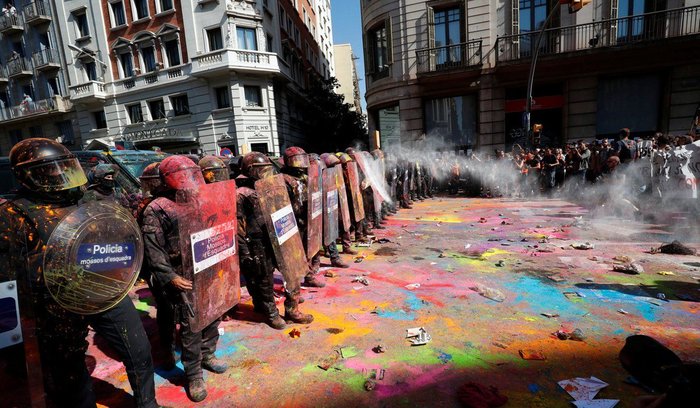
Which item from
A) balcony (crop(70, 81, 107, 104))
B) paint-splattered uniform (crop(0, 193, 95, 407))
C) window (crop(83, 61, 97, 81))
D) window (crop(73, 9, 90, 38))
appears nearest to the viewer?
paint-splattered uniform (crop(0, 193, 95, 407))

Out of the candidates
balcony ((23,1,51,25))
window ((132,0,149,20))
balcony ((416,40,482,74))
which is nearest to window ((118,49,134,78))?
window ((132,0,149,20))

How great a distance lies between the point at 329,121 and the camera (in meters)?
25.2

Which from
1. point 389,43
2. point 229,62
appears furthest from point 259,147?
point 389,43

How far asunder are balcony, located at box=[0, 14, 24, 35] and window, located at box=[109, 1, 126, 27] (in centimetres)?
933

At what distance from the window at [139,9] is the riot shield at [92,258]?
25.2 meters

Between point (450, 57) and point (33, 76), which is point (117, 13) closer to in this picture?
→ point (33, 76)

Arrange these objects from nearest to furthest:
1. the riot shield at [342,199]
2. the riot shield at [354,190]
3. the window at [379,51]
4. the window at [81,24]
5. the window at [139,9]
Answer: the riot shield at [342,199], the riot shield at [354,190], the window at [379,51], the window at [139,9], the window at [81,24]

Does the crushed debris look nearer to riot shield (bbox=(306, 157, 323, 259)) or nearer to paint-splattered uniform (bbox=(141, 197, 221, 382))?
riot shield (bbox=(306, 157, 323, 259))

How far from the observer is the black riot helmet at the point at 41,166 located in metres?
1.83

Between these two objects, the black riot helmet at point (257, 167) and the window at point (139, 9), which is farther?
the window at point (139, 9)

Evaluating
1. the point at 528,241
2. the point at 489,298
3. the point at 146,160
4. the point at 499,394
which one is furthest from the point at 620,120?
the point at 146,160

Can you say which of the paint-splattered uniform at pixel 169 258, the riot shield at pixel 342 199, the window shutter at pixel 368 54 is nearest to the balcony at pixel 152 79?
the window shutter at pixel 368 54

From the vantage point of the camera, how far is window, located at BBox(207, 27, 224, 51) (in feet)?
66.1

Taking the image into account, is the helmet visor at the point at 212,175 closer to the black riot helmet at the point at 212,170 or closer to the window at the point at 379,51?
the black riot helmet at the point at 212,170
